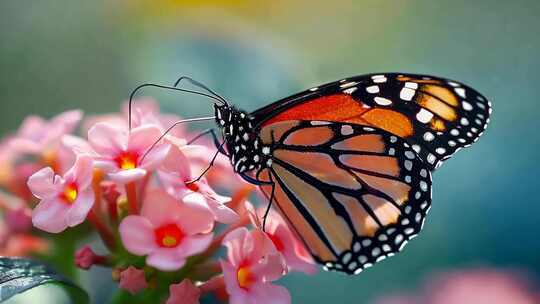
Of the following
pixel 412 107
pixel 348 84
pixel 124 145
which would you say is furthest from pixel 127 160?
pixel 412 107

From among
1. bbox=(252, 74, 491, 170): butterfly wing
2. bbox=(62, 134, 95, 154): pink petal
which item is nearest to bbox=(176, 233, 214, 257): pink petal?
bbox=(62, 134, 95, 154): pink petal

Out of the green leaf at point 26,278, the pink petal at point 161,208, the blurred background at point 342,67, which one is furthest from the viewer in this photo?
the blurred background at point 342,67

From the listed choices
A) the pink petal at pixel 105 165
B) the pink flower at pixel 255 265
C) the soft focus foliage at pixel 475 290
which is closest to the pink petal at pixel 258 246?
the pink flower at pixel 255 265

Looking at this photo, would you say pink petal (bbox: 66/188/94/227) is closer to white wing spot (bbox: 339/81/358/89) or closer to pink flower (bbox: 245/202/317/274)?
pink flower (bbox: 245/202/317/274)

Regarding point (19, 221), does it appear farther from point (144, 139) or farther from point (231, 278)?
point (231, 278)

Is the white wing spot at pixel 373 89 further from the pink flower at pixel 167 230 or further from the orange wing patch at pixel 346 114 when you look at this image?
the pink flower at pixel 167 230

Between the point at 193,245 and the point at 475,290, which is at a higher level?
the point at 193,245
